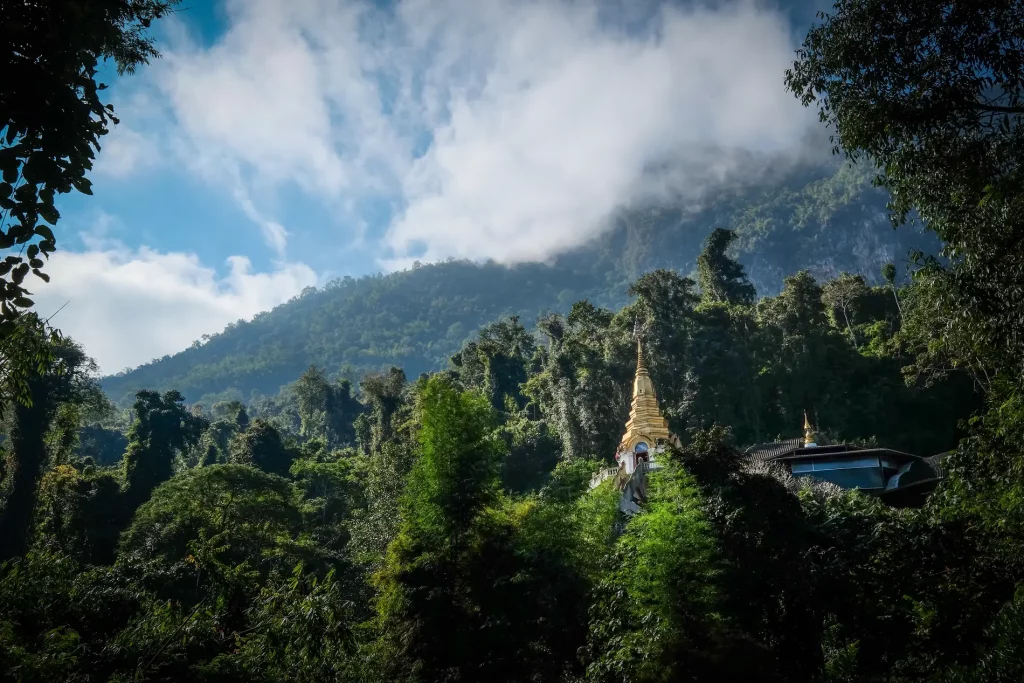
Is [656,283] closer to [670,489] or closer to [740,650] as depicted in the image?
[670,489]

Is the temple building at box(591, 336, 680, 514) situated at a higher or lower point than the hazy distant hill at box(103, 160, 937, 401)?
lower

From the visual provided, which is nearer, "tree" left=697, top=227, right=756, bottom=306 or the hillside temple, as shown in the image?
the hillside temple

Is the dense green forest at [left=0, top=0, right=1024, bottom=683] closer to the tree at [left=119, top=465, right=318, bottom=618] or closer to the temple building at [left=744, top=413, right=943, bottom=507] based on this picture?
the tree at [left=119, top=465, right=318, bottom=618]

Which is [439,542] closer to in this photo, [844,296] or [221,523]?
[221,523]

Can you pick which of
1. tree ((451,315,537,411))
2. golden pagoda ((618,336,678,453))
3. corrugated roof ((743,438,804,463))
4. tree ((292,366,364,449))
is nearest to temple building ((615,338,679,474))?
golden pagoda ((618,336,678,453))

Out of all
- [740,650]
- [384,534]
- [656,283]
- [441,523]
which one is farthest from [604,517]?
[656,283]

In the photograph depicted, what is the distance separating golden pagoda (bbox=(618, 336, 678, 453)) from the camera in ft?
86.1

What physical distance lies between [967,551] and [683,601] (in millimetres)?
4283

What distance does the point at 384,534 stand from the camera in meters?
22.6

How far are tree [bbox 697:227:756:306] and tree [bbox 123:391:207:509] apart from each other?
31148 millimetres

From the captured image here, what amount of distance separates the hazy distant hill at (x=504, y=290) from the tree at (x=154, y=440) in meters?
96.3

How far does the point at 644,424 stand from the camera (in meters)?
26.8

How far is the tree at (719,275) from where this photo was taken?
47469mm

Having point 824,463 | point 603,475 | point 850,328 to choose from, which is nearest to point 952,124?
point 824,463
